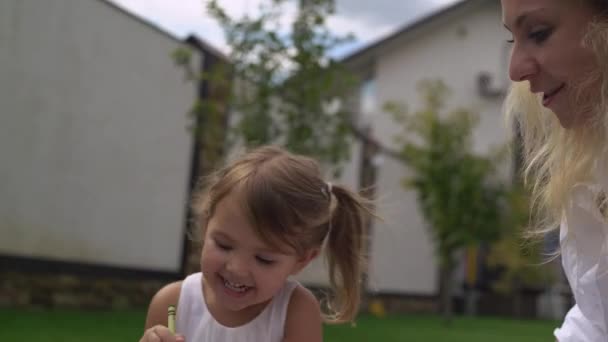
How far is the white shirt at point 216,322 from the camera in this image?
193 cm

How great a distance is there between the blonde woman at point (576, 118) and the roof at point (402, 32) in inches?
569

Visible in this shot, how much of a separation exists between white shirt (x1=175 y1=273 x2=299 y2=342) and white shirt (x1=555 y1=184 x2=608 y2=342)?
690 mm

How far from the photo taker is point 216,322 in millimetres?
1947

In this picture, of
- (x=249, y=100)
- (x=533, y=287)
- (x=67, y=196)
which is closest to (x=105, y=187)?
(x=67, y=196)

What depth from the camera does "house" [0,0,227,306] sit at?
573cm

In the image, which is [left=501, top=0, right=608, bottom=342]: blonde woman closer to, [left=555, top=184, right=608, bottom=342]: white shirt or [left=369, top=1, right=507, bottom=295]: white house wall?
[left=555, top=184, right=608, bottom=342]: white shirt

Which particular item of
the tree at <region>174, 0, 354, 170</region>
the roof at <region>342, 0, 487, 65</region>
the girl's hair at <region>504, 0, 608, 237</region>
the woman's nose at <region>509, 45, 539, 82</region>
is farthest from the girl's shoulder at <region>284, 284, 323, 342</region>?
the roof at <region>342, 0, 487, 65</region>

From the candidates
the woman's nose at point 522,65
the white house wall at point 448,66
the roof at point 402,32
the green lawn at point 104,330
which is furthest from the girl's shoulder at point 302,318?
the roof at point 402,32

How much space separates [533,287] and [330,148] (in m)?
10.6

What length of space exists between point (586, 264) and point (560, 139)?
1.01 feet

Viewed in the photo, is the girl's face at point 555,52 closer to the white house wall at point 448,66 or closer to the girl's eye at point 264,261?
the girl's eye at point 264,261

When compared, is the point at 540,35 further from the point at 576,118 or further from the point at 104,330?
the point at 104,330

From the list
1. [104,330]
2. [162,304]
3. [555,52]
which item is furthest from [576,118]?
[104,330]

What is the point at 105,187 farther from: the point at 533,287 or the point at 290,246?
the point at 533,287
